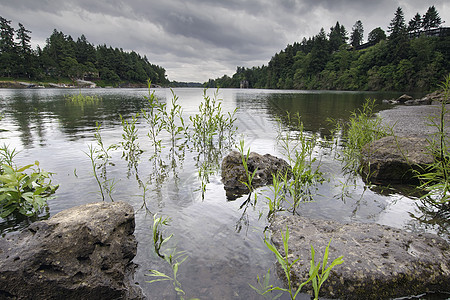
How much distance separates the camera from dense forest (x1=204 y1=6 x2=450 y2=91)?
263ft

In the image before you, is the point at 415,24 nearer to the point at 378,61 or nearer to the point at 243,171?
the point at 378,61

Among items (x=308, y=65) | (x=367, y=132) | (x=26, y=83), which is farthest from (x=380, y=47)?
(x=26, y=83)

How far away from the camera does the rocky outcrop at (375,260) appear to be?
2672 millimetres

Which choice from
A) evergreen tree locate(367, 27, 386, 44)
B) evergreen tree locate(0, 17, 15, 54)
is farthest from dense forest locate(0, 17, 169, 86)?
evergreen tree locate(367, 27, 386, 44)

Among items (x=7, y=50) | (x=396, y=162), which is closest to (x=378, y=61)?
(x=396, y=162)

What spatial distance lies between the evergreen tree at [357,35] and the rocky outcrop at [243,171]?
18048cm

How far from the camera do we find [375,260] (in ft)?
9.55

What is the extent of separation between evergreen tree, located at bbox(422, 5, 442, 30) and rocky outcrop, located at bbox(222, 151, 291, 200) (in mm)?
145815

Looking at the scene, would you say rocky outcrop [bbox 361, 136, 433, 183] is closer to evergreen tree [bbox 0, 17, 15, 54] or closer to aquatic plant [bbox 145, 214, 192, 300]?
aquatic plant [bbox 145, 214, 192, 300]

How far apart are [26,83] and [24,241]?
121224mm

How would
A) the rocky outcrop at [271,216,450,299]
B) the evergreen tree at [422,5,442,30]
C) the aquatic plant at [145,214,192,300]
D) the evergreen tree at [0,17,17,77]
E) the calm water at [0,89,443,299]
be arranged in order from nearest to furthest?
the rocky outcrop at [271,216,450,299], the aquatic plant at [145,214,192,300], the calm water at [0,89,443,299], the evergreen tree at [0,17,17,77], the evergreen tree at [422,5,442,30]

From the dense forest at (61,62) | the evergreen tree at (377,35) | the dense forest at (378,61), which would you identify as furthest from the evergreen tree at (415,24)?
the dense forest at (61,62)

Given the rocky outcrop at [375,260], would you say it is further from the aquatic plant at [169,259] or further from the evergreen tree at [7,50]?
the evergreen tree at [7,50]

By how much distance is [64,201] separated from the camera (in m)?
4.87
